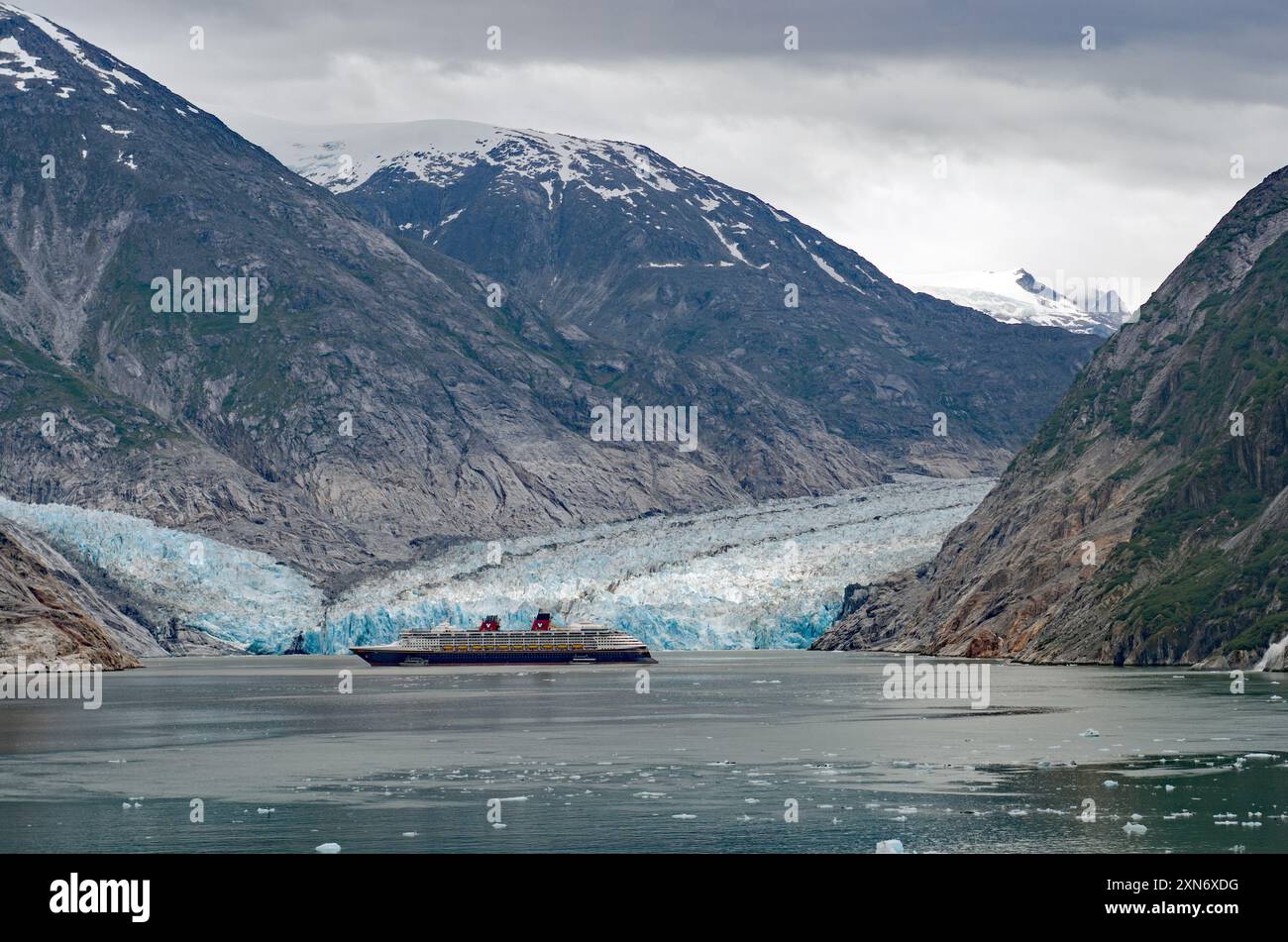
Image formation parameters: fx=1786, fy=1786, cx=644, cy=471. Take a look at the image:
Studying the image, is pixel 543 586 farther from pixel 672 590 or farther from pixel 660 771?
pixel 660 771

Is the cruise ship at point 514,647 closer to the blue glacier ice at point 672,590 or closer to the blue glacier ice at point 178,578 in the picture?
the blue glacier ice at point 672,590

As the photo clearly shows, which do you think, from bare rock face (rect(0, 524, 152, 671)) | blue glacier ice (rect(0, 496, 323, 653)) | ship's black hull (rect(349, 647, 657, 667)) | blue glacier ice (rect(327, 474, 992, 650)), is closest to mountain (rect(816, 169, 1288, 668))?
blue glacier ice (rect(327, 474, 992, 650))

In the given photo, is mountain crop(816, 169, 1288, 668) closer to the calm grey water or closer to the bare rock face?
the calm grey water

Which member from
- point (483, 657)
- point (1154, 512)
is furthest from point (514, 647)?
point (1154, 512)
